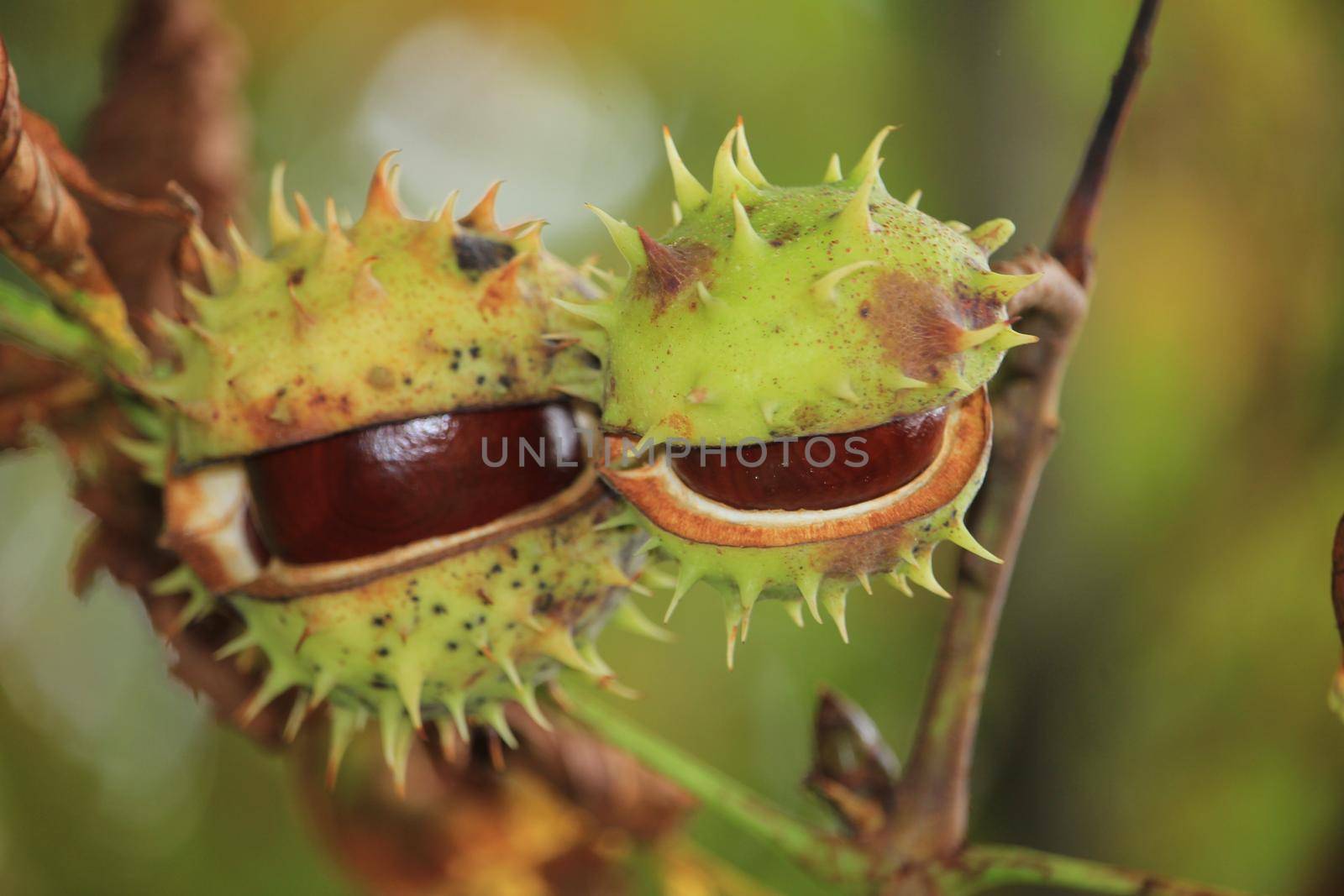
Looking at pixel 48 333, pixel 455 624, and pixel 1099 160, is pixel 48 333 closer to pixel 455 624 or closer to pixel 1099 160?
pixel 455 624

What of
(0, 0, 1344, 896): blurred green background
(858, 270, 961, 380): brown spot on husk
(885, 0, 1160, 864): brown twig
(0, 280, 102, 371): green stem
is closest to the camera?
(858, 270, 961, 380): brown spot on husk

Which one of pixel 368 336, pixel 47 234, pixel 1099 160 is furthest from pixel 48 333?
pixel 1099 160

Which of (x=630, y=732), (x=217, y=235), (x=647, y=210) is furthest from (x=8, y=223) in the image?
(x=647, y=210)

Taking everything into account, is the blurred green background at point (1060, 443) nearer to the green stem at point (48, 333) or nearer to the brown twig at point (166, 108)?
the brown twig at point (166, 108)

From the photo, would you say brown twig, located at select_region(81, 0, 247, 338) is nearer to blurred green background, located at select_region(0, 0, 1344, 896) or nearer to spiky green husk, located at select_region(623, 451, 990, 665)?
blurred green background, located at select_region(0, 0, 1344, 896)

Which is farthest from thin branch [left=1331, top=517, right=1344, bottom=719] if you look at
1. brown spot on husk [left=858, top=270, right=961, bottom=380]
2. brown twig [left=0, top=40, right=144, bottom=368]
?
brown twig [left=0, top=40, right=144, bottom=368]

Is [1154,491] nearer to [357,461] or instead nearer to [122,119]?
[357,461]

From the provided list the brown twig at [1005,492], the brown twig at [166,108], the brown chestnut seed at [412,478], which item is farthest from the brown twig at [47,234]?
the brown twig at [1005,492]
